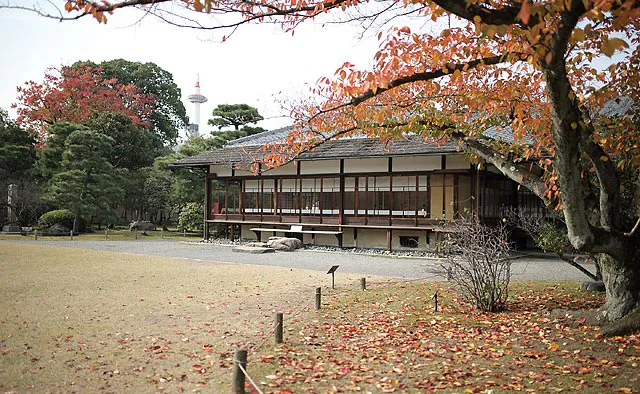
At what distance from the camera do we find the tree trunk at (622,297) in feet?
18.4

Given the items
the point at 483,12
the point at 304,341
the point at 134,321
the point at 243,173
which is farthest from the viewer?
the point at 243,173

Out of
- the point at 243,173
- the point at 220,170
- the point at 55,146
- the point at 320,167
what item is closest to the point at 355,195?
the point at 320,167

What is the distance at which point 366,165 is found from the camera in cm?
1891

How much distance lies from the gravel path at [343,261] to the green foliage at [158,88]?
2423 centimetres

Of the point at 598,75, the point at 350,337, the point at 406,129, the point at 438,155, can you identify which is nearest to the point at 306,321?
the point at 350,337

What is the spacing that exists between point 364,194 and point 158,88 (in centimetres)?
3089

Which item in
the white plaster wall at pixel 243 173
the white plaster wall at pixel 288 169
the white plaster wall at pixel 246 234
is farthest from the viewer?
the white plaster wall at pixel 246 234

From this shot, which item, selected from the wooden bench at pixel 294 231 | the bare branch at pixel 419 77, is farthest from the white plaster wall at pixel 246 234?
the bare branch at pixel 419 77

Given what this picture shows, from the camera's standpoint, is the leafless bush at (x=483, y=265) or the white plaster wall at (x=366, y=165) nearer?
the leafless bush at (x=483, y=265)

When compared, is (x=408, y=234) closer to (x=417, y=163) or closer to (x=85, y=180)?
(x=417, y=163)

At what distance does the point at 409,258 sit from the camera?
52.3ft

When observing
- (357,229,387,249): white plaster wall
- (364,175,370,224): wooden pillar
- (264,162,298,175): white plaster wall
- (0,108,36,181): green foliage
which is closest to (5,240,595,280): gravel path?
(357,229,387,249): white plaster wall

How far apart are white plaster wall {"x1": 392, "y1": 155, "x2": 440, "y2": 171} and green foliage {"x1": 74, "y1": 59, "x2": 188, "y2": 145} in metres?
28.0

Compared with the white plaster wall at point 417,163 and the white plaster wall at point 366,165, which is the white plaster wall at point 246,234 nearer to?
the white plaster wall at point 366,165
